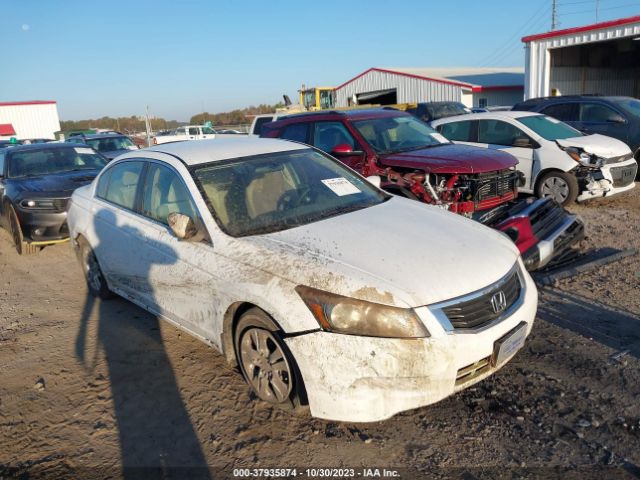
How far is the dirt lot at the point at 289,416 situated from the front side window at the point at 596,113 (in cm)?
694

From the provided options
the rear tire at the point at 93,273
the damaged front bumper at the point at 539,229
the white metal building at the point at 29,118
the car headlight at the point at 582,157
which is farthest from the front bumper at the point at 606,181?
the white metal building at the point at 29,118

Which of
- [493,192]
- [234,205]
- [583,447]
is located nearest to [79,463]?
[234,205]

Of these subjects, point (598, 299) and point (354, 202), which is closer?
point (354, 202)

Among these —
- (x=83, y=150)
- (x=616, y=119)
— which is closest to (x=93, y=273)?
(x=83, y=150)

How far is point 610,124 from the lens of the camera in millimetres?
10297

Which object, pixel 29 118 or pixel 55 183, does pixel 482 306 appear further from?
pixel 29 118

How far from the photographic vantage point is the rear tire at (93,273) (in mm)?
5293

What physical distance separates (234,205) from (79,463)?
1860 millimetres

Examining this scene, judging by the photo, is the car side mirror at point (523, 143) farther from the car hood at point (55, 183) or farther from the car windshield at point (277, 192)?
the car hood at point (55, 183)

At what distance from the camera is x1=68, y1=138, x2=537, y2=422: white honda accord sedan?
2742 millimetres

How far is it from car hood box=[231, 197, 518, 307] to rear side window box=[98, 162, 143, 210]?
1.66 m

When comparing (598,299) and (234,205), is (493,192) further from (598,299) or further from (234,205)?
(234,205)

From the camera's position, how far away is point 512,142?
8.84 m

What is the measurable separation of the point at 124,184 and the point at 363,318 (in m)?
2.94
